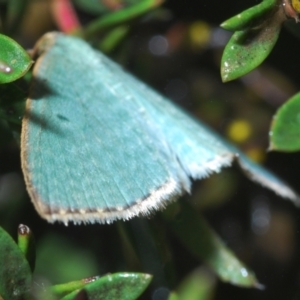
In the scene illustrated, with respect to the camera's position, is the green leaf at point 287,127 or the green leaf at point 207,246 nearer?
the green leaf at point 287,127

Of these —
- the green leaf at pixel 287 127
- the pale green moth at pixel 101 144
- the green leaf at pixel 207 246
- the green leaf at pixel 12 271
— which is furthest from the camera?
the green leaf at pixel 207 246

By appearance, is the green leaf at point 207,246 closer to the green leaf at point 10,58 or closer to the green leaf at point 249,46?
the green leaf at point 249,46

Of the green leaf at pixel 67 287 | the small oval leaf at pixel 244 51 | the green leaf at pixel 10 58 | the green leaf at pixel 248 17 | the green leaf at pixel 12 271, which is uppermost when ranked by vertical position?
the green leaf at pixel 248 17

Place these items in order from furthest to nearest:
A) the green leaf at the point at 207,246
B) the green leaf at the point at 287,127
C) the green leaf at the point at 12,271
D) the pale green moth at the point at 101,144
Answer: the green leaf at the point at 207,246, the green leaf at the point at 287,127, the pale green moth at the point at 101,144, the green leaf at the point at 12,271

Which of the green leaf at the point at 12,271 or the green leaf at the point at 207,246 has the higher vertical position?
the green leaf at the point at 12,271

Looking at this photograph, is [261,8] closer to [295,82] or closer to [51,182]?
[51,182]

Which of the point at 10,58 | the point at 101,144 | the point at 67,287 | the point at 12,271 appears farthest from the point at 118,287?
the point at 10,58

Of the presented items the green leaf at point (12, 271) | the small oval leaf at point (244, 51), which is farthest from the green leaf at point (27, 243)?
the small oval leaf at point (244, 51)
